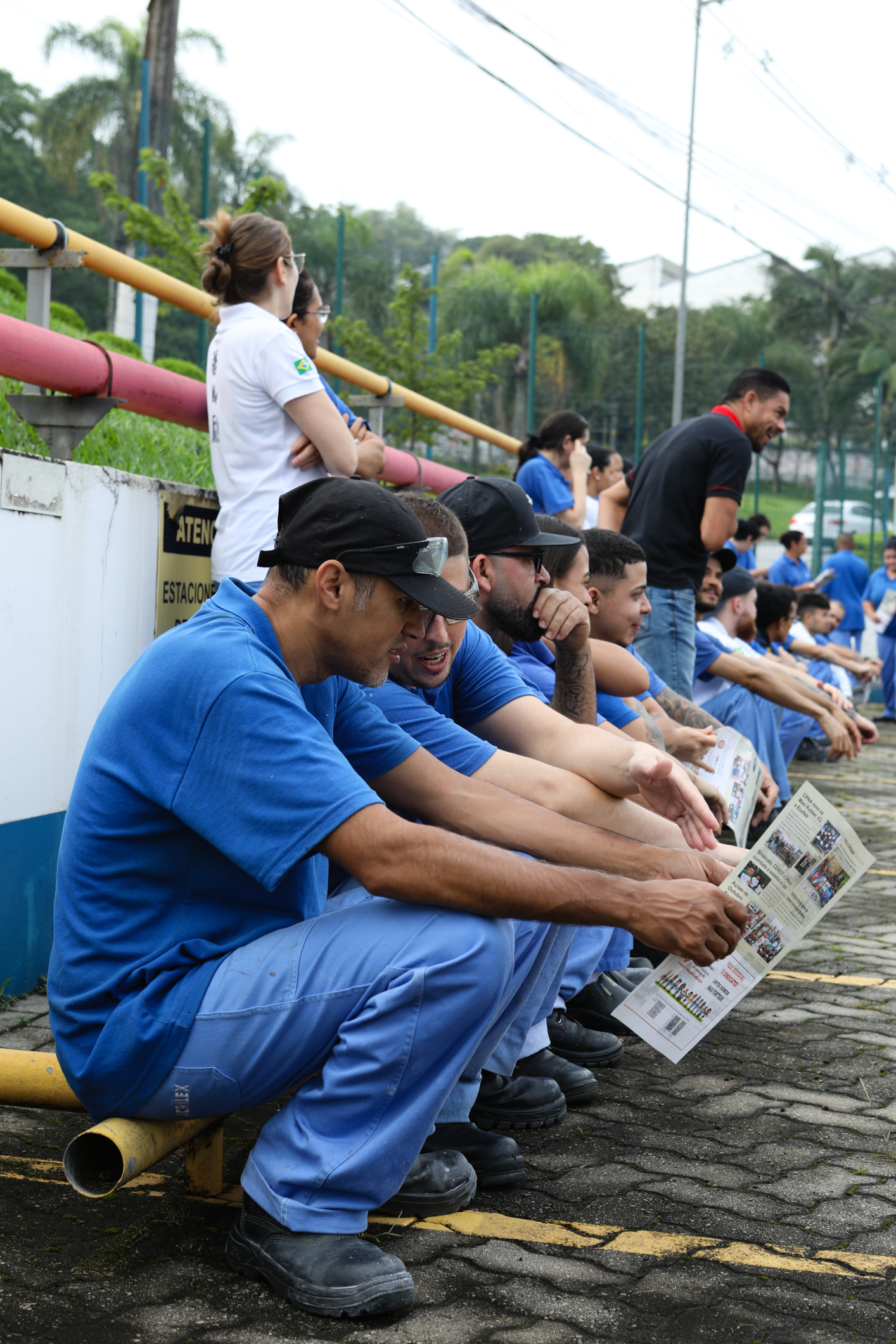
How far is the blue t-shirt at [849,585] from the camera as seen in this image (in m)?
16.9

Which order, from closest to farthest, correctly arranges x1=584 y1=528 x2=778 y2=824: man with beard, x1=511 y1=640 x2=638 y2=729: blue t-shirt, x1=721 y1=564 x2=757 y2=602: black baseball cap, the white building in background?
1. x1=511 y1=640 x2=638 y2=729: blue t-shirt
2. x1=584 y1=528 x2=778 y2=824: man with beard
3. x1=721 y1=564 x2=757 y2=602: black baseball cap
4. the white building in background

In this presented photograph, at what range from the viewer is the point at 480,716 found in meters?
3.50

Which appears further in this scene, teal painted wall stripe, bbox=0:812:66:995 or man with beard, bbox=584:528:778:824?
man with beard, bbox=584:528:778:824

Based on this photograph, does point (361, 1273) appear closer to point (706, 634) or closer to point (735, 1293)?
point (735, 1293)

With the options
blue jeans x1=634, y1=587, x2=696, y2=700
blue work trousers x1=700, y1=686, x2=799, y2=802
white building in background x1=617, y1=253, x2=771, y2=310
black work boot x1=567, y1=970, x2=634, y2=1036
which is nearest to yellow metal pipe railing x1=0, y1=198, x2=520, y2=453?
blue jeans x1=634, y1=587, x2=696, y2=700

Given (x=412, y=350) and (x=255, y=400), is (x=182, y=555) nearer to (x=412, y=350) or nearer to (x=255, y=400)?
(x=255, y=400)

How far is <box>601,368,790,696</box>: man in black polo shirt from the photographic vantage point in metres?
6.19

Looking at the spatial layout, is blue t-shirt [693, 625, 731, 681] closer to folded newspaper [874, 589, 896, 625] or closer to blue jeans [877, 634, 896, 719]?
blue jeans [877, 634, 896, 719]

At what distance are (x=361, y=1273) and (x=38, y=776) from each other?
1990 millimetres

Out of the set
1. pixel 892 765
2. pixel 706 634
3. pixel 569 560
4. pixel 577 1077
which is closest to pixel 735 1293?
pixel 577 1077

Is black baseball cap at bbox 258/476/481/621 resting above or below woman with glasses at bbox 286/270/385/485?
below

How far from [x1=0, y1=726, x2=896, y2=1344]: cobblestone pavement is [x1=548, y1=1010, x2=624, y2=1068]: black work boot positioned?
54 mm

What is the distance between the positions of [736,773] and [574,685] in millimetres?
1379

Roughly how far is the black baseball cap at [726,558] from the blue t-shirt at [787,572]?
7.19m
